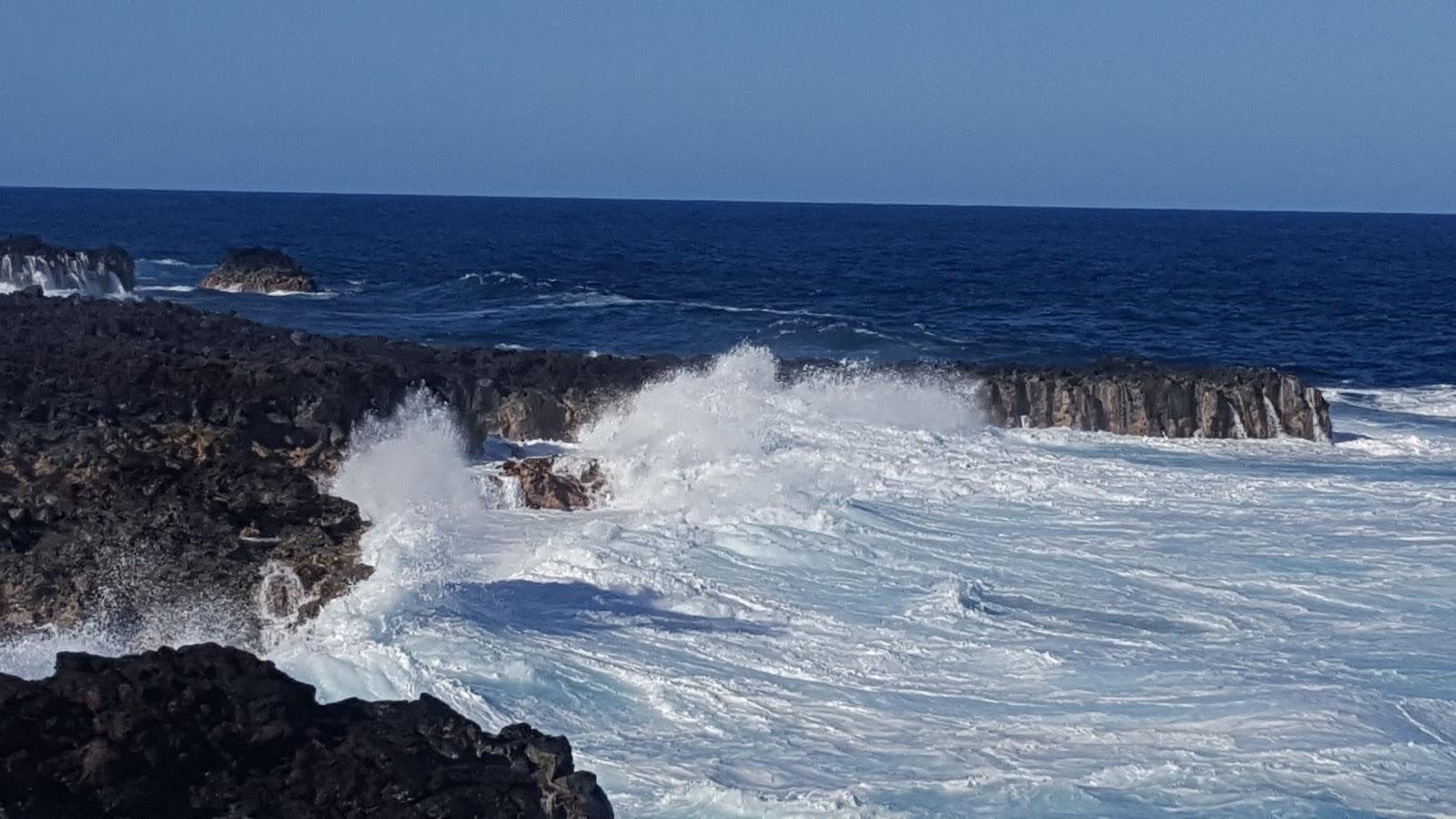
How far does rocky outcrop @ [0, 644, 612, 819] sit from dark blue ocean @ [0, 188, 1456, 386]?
24.7m

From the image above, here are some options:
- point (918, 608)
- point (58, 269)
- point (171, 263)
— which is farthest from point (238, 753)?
point (171, 263)

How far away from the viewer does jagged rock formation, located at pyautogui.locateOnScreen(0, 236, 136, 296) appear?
38.8m

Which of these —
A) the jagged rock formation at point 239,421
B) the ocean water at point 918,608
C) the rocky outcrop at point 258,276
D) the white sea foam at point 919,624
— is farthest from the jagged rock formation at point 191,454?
the rocky outcrop at point 258,276

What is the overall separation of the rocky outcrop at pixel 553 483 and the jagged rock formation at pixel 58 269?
25764 mm

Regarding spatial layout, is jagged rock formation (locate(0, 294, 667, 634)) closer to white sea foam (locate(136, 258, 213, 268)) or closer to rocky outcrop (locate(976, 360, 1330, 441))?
rocky outcrop (locate(976, 360, 1330, 441))

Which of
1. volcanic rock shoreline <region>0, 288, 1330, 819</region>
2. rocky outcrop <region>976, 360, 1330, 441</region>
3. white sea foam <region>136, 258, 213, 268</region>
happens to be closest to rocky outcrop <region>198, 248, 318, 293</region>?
white sea foam <region>136, 258, 213, 268</region>

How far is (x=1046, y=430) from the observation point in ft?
69.7

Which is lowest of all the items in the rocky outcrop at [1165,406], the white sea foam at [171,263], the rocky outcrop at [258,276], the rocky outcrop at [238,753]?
the white sea foam at [171,263]

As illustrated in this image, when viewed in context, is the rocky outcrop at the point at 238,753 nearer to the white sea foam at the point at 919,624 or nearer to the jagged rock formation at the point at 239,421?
the white sea foam at the point at 919,624

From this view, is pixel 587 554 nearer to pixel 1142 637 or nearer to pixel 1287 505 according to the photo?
pixel 1142 637

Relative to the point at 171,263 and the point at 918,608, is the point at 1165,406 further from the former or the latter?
the point at 171,263

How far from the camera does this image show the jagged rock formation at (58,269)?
3881 centimetres

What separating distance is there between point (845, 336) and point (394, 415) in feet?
60.5

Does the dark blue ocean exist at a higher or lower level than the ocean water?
lower
